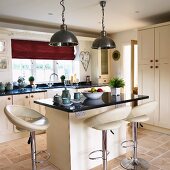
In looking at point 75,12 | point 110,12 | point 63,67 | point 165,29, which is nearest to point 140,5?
point 110,12

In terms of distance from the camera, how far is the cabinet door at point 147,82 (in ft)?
14.1

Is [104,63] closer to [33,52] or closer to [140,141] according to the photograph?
[33,52]

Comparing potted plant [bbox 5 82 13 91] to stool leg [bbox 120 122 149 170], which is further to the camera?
potted plant [bbox 5 82 13 91]

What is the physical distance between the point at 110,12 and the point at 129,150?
262 centimetres

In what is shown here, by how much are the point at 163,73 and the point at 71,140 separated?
8.62 ft

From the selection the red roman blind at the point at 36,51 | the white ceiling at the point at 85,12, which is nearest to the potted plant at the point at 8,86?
the red roman blind at the point at 36,51

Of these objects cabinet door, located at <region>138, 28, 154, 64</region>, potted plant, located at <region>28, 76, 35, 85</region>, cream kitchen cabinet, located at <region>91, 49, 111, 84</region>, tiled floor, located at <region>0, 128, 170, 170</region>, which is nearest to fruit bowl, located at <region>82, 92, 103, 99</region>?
tiled floor, located at <region>0, 128, 170, 170</region>

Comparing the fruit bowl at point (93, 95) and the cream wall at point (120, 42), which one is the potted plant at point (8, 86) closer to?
the fruit bowl at point (93, 95)

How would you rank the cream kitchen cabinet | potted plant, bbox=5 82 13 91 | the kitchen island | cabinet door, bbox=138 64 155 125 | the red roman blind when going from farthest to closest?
the cream kitchen cabinet < the red roman blind < cabinet door, bbox=138 64 155 125 < potted plant, bbox=5 82 13 91 < the kitchen island

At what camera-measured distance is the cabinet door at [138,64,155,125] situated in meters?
4.31

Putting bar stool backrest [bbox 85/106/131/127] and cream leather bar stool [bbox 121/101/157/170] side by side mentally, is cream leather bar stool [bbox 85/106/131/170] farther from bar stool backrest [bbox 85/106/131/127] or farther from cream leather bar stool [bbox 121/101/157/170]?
cream leather bar stool [bbox 121/101/157/170]

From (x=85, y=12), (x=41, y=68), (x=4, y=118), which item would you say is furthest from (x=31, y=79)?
(x=85, y=12)

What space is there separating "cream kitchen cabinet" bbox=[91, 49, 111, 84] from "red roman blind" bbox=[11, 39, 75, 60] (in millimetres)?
812

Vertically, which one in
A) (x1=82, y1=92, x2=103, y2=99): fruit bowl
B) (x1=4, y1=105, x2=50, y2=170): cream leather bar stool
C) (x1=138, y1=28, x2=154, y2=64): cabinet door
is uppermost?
(x1=138, y1=28, x2=154, y2=64): cabinet door
